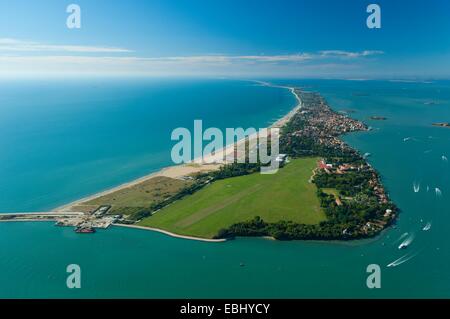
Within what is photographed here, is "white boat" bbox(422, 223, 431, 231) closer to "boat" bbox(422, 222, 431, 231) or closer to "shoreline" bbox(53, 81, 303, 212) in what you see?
→ "boat" bbox(422, 222, 431, 231)

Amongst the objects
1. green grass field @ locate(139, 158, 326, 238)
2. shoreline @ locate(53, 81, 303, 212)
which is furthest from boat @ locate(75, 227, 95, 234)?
shoreline @ locate(53, 81, 303, 212)

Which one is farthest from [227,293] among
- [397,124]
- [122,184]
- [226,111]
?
[226,111]

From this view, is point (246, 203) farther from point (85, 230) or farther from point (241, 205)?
point (85, 230)

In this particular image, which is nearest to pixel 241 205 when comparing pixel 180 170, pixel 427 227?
pixel 180 170

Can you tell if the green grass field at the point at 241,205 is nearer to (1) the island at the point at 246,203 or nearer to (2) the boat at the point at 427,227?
(1) the island at the point at 246,203

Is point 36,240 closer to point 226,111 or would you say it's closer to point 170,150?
point 170,150

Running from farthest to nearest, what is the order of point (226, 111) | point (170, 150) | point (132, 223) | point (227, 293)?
point (226, 111)
point (170, 150)
point (132, 223)
point (227, 293)
